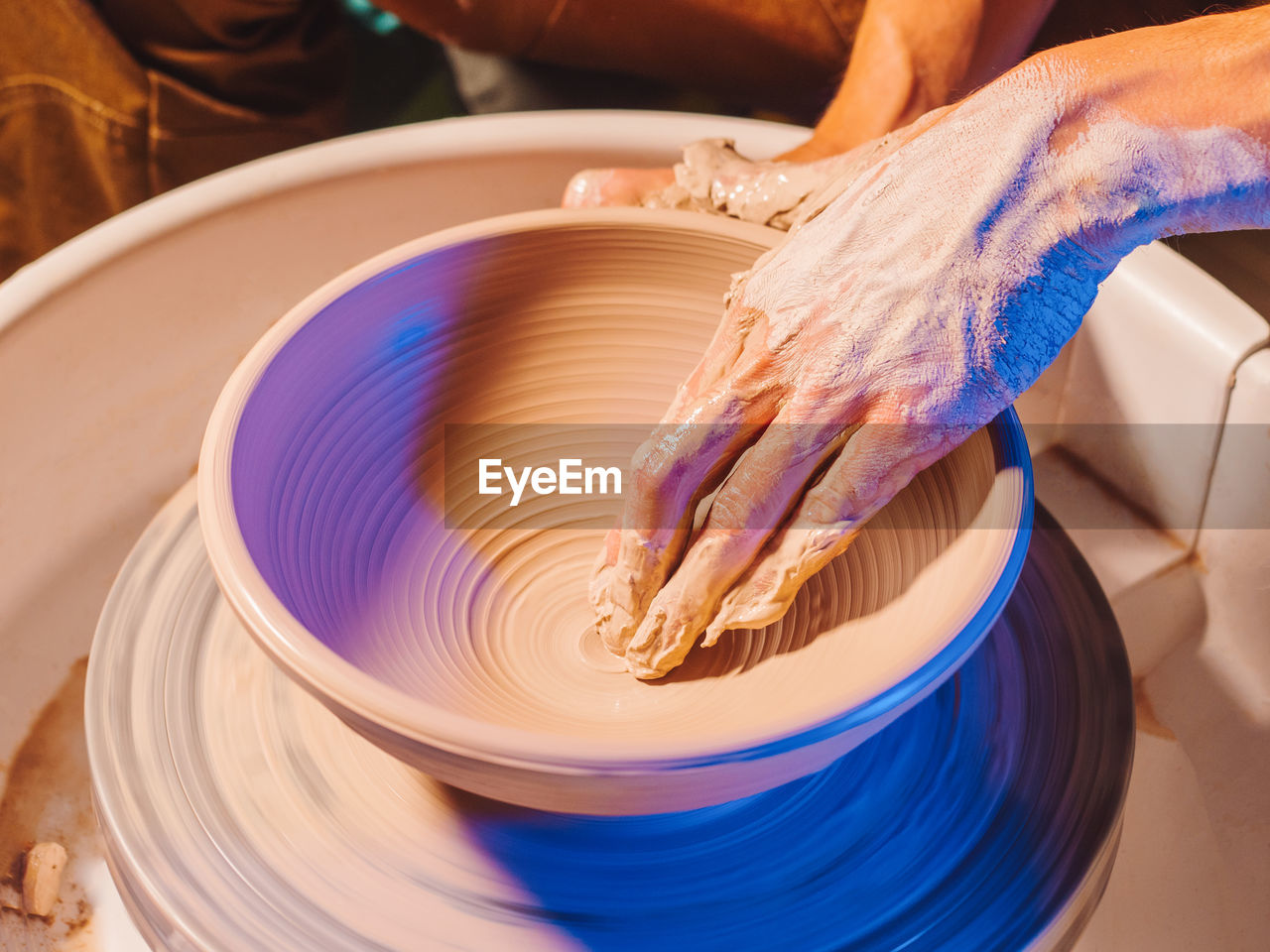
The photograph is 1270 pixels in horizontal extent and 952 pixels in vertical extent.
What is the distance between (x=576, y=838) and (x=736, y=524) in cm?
26

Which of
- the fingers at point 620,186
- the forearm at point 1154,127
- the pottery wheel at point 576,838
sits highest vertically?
the fingers at point 620,186

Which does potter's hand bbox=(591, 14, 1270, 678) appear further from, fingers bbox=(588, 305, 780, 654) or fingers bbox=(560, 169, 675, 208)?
fingers bbox=(560, 169, 675, 208)

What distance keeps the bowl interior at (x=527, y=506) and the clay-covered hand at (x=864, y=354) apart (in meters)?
0.06

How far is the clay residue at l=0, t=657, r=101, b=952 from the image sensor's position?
83 centimetres

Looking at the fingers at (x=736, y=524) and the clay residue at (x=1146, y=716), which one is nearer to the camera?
the fingers at (x=736, y=524)

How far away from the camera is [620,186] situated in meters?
1.17

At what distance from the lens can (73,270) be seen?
42.9 inches

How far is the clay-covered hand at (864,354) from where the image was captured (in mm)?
760

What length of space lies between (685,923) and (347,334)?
0.56 meters

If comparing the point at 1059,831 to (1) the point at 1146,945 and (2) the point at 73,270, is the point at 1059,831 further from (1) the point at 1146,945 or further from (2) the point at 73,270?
(2) the point at 73,270
